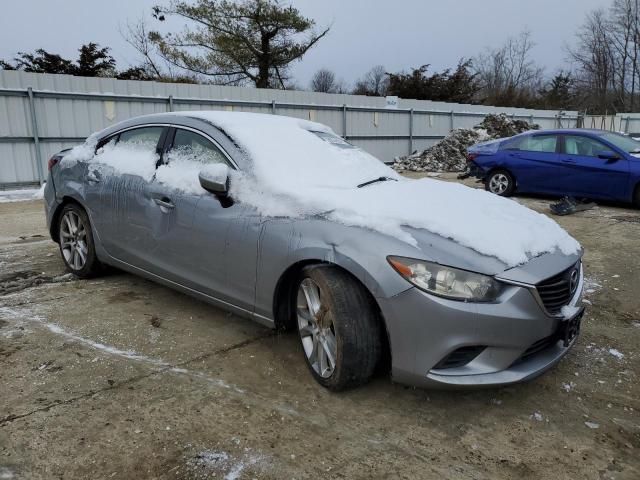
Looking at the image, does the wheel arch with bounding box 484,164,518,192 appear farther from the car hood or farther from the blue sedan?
the car hood

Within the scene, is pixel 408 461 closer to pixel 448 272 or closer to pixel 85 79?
pixel 448 272

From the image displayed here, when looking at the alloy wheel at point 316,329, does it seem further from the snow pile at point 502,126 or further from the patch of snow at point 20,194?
the snow pile at point 502,126

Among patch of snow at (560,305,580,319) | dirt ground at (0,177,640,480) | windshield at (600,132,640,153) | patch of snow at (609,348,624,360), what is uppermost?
windshield at (600,132,640,153)

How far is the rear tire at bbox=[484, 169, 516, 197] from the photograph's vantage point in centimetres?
1023

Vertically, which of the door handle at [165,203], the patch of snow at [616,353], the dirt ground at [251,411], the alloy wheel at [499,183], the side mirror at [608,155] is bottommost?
the patch of snow at [616,353]

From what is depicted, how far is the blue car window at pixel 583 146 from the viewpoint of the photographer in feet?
29.2

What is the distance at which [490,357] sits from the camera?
8.16 ft

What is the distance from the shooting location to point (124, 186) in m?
3.96

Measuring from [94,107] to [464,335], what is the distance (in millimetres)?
11701

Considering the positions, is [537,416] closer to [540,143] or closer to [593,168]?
[593,168]

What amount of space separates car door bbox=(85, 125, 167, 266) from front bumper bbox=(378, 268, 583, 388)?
2.17m

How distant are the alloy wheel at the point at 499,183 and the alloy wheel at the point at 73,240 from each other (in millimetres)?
8029

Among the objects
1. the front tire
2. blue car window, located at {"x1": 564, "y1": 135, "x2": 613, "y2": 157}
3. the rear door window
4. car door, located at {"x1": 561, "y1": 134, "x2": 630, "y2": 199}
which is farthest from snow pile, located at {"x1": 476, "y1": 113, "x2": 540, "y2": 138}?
the front tire

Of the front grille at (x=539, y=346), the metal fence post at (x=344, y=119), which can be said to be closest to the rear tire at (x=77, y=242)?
the front grille at (x=539, y=346)
